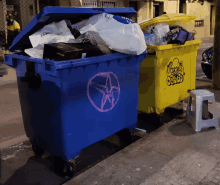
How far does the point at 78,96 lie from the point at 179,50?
187 centimetres

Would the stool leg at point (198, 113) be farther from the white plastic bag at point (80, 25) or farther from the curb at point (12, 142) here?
the curb at point (12, 142)

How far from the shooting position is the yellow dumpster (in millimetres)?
3219

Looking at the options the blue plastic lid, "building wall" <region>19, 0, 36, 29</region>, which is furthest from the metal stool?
"building wall" <region>19, 0, 36, 29</region>

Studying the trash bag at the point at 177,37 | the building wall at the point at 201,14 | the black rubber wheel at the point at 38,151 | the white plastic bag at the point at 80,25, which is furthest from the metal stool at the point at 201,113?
the building wall at the point at 201,14

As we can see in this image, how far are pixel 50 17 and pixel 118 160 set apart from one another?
5.29 feet

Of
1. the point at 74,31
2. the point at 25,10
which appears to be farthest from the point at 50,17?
A: the point at 25,10

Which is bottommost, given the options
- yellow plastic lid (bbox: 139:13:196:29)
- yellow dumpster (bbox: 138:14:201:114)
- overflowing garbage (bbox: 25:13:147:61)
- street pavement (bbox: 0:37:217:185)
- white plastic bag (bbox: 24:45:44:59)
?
street pavement (bbox: 0:37:217:185)

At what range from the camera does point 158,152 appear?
108 inches

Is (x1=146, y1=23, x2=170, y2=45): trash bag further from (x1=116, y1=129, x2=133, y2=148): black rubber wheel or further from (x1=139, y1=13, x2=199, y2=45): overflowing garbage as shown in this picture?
(x1=116, y1=129, x2=133, y2=148): black rubber wheel

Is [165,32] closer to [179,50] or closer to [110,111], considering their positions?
[179,50]

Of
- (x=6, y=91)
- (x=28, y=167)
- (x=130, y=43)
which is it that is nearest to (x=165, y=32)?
(x=130, y=43)

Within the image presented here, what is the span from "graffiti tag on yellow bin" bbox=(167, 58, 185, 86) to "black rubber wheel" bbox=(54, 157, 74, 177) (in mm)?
1795

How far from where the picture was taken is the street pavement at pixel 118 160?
7.68 ft

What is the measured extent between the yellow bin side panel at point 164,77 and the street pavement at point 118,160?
0.36 meters
